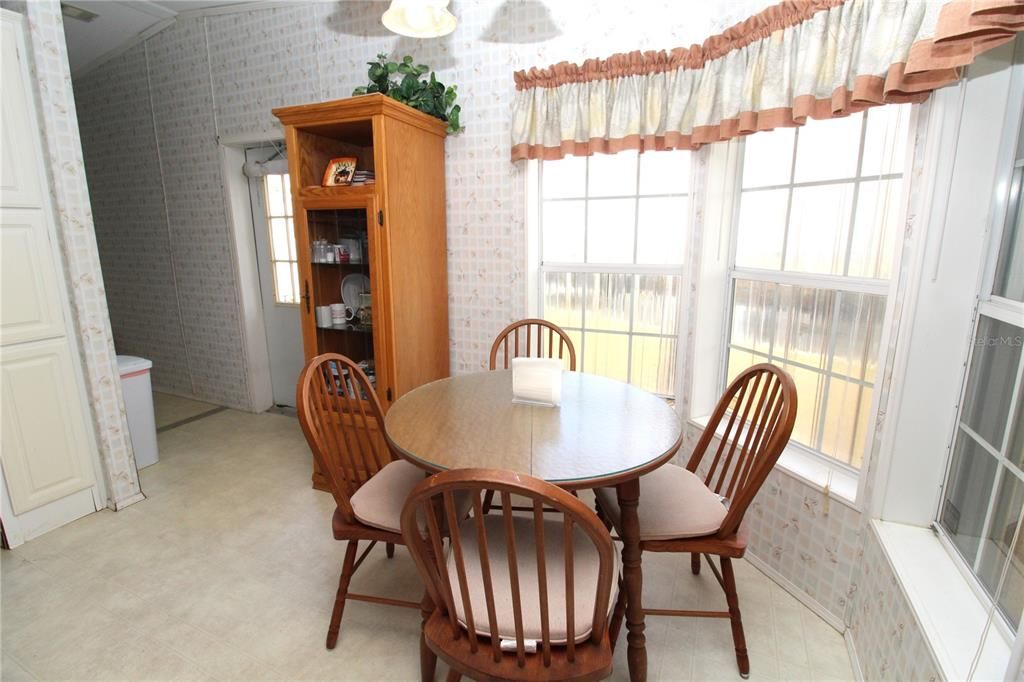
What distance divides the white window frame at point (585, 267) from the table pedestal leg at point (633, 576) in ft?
3.50

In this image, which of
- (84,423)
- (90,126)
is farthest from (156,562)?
(90,126)

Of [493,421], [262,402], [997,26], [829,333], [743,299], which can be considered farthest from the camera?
[262,402]

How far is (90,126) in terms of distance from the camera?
3.86m

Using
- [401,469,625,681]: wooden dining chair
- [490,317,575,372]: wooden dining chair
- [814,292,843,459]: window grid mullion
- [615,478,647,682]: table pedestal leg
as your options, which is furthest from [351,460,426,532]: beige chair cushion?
[814,292,843,459]: window grid mullion

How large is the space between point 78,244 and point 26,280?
0.81 feet

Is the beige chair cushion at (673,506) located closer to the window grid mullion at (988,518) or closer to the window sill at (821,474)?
the window sill at (821,474)

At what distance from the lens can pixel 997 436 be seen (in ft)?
3.96

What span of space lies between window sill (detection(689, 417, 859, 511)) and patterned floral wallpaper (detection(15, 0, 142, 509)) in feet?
9.92

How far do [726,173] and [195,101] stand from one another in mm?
3457

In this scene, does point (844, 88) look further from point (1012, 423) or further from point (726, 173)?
point (1012, 423)

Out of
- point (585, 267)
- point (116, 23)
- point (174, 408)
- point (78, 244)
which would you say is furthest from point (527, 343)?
point (116, 23)

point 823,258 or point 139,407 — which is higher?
point 823,258

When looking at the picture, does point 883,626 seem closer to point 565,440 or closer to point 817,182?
point 565,440

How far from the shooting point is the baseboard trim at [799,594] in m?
1.64
